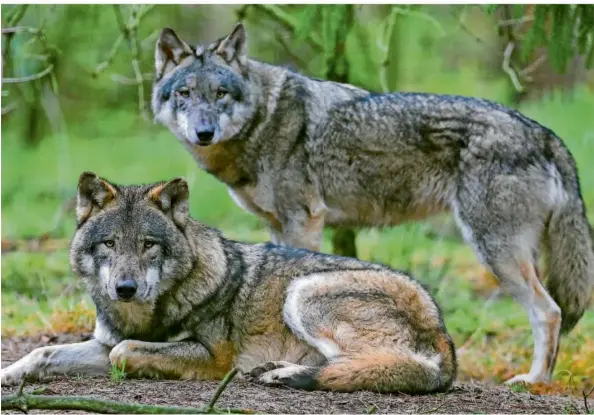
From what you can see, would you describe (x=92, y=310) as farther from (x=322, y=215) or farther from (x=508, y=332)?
(x=508, y=332)

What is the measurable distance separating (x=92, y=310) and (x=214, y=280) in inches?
95.6

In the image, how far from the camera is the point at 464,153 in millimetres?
6973

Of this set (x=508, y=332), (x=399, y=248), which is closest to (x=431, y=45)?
(x=399, y=248)

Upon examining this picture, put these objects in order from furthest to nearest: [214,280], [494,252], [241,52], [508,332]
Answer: [508,332]
[241,52]
[494,252]
[214,280]

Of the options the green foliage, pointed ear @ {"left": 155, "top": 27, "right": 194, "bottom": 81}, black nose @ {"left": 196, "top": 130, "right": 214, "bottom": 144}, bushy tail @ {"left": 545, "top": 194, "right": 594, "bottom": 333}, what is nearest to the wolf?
black nose @ {"left": 196, "top": 130, "right": 214, "bottom": 144}

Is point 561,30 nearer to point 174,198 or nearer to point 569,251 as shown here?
point 569,251

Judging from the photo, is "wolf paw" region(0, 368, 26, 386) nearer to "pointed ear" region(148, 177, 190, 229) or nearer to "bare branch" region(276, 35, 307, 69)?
"pointed ear" region(148, 177, 190, 229)

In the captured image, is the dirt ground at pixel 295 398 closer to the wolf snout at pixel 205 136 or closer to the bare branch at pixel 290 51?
the wolf snout at pixel 205 136

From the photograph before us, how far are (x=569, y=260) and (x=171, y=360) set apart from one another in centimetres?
344

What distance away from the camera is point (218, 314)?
554cm

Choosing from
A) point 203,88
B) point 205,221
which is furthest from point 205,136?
point 205,221

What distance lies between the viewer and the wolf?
505 cm

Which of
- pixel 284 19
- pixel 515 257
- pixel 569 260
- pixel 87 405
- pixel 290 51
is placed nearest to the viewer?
pixel 87 405

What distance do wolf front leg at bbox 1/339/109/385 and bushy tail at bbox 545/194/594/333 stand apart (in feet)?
11.9
